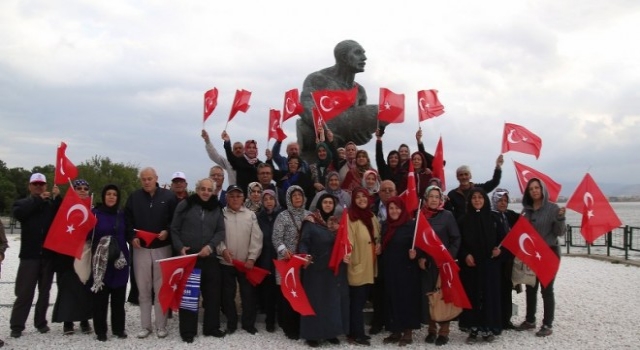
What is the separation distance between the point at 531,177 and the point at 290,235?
314 cm

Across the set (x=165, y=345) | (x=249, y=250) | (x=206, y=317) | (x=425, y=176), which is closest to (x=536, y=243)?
(x=425, y=176)

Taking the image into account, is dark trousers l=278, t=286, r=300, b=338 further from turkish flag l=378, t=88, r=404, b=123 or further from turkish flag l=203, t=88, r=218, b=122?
turkish flag l=378, t=88, r=404, b=123

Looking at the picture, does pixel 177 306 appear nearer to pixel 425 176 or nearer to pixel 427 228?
pixel 427 228

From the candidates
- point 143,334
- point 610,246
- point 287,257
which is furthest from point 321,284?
point 610,246

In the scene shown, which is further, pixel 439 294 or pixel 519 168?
pixel 519 168

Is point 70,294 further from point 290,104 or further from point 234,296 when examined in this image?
point 290,104

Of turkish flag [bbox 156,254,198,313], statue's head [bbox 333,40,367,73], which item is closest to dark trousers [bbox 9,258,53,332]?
turkish flag [bbox 156,254,198,313]

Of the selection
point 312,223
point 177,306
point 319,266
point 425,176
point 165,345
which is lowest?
point 165,345

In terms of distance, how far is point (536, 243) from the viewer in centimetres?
594

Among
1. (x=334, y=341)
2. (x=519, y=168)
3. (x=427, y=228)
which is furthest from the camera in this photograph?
(x=519, y=168)

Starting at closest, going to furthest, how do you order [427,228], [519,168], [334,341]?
[427,228], [334,341], [519,168]

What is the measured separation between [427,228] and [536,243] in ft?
4.03

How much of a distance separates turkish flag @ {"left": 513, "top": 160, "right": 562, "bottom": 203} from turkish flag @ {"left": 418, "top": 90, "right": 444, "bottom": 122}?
176 cm

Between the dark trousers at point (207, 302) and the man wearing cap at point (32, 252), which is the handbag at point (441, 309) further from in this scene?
the man wearing cap at point (32, 252)
